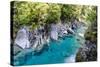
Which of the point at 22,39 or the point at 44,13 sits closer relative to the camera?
the point at 22,39

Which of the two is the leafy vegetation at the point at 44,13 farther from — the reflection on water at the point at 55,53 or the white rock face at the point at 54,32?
the reflection on water at the point at 55,53

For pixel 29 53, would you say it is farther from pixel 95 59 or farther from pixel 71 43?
pixel 95 59

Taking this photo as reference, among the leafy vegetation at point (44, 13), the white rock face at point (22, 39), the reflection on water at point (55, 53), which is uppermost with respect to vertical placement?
the leafy vegetation at point (44, 13)

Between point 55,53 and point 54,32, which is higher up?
point 54,32

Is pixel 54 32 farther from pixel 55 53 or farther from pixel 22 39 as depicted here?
pixel 22 39

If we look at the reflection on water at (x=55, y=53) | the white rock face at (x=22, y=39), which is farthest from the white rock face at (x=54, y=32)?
the white rock face at (x=22, y=39)

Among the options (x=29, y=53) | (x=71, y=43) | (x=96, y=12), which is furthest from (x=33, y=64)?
(x=96, y=12)

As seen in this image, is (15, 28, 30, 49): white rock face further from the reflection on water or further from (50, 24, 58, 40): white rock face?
(50, 24, 58, 40): white rock face

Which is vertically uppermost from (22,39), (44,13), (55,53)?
(44,13)

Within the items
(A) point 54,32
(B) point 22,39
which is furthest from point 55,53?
(B) point 22,39
